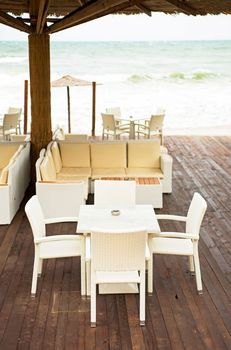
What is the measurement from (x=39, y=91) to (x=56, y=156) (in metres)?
1.13

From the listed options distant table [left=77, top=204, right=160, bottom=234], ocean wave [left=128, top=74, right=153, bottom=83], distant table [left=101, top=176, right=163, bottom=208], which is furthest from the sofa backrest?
ocean wave [left=128, top=74, right=153, bottom=83]

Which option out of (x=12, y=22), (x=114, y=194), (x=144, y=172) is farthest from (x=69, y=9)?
(x=114, y=194)

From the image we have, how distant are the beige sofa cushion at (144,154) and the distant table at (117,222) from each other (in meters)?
3.23

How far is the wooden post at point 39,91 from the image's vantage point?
8766 mm

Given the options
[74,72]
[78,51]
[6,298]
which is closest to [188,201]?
[6,298]

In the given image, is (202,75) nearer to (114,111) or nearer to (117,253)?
(114,111)

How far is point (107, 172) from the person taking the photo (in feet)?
28.3

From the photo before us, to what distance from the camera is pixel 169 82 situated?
29891mm

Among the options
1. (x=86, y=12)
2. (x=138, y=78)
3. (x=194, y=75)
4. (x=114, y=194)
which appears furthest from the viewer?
(x=194, y=75)

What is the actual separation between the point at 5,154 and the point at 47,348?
469 cm

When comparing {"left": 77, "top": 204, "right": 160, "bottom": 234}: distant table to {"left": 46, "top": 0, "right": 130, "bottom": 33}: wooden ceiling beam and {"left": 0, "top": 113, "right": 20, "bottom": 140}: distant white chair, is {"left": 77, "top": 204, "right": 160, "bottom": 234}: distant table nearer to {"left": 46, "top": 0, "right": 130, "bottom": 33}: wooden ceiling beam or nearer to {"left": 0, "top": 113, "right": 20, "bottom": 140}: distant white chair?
{"left": 46, "top": 0, "right": 130, "bottom": 33}: wooden ceiling beam

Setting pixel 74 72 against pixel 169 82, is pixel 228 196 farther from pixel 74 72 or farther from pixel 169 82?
pixel 74 72

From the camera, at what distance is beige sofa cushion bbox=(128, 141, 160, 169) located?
8836mm

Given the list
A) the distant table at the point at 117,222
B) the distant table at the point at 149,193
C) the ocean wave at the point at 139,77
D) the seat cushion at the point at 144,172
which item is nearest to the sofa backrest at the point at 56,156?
the seat cushion at the point at 144,172
